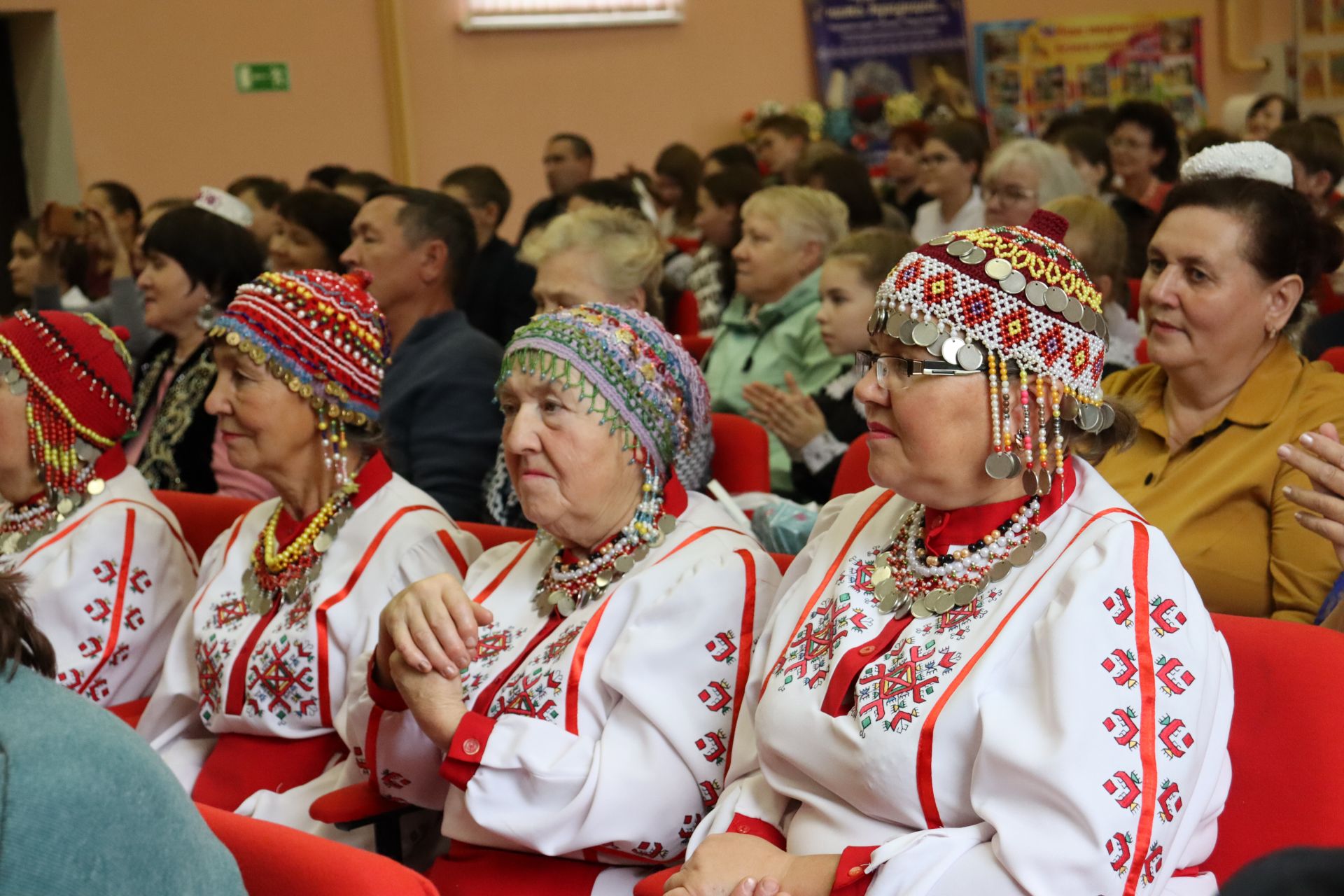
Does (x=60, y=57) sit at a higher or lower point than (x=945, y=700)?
higher

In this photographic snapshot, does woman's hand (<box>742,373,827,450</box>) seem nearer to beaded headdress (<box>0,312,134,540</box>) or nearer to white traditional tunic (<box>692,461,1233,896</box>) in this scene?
beaded headdress (<box>0,312,134,540</box>)

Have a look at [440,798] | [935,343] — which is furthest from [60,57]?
[935,343]

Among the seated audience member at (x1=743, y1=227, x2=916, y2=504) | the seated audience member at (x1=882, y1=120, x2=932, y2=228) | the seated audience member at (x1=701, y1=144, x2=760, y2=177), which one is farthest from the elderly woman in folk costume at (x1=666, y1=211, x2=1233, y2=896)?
the seated audience member at (x1=701, y1=144, x2=760, y2=177)

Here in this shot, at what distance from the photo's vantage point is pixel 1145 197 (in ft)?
20.9

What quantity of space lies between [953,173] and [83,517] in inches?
180

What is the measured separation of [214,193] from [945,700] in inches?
129

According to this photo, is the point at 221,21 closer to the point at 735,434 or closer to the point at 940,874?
the point at 735,434

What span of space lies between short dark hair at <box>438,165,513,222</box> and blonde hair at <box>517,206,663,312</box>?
2466mm

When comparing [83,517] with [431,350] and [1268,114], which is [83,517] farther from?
[1268,114]

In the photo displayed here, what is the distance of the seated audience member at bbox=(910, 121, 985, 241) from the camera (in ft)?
20.7

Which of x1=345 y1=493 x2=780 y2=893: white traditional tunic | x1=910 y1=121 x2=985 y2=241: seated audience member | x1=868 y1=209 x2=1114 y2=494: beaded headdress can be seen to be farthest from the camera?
x1=910 y1=121 x2=985 y2=241: seated audience member

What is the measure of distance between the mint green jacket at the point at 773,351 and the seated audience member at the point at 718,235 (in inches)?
52.7

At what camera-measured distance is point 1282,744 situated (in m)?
1.55

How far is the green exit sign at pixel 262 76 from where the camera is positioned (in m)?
8.12
